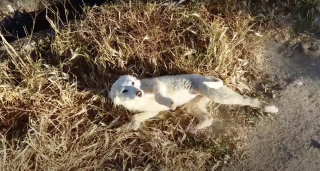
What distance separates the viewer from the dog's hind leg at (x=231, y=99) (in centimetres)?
338

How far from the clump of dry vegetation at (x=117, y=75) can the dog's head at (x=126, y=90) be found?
37 cm

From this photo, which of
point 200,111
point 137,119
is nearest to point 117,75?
point 137,119

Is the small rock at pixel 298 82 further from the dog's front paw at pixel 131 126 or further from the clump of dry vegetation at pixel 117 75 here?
the dog's front paw at pixel 131 126

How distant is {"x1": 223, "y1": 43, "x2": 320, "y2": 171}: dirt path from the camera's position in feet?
11.3

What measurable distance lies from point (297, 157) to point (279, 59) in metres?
1.01

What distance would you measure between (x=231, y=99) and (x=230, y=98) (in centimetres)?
2

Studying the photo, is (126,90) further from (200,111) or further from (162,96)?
(200,111)

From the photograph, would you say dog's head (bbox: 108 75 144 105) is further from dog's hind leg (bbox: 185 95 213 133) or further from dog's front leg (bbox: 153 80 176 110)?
dog's hind leg (bbox: 185 95 213 133)

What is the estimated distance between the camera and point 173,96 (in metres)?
3.42

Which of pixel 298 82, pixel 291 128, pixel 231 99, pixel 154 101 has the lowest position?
pixel 291 128

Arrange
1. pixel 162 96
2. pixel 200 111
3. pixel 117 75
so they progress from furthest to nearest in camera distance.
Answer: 1. pixel 117 75
2. pixel 200 111
3. pixel 162 96

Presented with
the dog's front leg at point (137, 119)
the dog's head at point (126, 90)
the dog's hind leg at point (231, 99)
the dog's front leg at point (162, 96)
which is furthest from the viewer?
the dog's front leg at point (137, 119)

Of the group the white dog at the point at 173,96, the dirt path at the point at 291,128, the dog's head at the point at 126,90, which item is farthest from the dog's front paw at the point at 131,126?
the dirt path at the point at 291,128

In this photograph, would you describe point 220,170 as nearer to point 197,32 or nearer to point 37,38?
point 197,32
